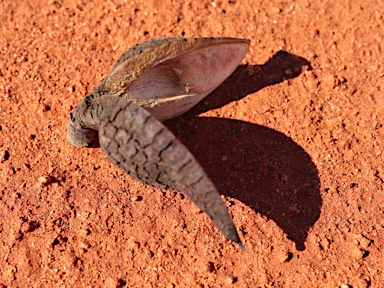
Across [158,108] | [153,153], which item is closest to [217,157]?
[158,108]

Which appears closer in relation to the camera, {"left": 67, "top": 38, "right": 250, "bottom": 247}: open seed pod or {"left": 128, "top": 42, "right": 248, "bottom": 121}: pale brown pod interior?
{"left": 67, "top": 38, "right": 250, "bottom": 247}: open seed pod

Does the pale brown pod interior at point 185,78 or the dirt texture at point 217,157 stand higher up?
the pale brown pod interior at point 185,78

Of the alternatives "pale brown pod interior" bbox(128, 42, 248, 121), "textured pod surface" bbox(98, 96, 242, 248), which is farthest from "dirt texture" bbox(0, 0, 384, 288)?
"textured pod surface" bbox(98, 96, 242, 248)

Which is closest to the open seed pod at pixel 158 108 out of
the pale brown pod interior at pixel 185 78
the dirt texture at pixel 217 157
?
the pale brown pod interior at pixel 185 78

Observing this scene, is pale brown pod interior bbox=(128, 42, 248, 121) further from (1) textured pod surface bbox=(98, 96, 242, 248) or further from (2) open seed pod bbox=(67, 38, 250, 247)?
(1) textured pod surface bbox=(98, 96, 242, 248)

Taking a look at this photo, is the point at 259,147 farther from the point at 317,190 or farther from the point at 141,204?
the point at 141,204

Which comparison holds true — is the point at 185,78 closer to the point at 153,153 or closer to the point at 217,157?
the point at 217,157

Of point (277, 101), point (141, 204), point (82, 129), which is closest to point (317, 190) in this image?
point (277, 101)

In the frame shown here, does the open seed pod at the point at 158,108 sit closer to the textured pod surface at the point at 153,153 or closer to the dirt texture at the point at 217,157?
the textured pod surface at the point at 153,153
